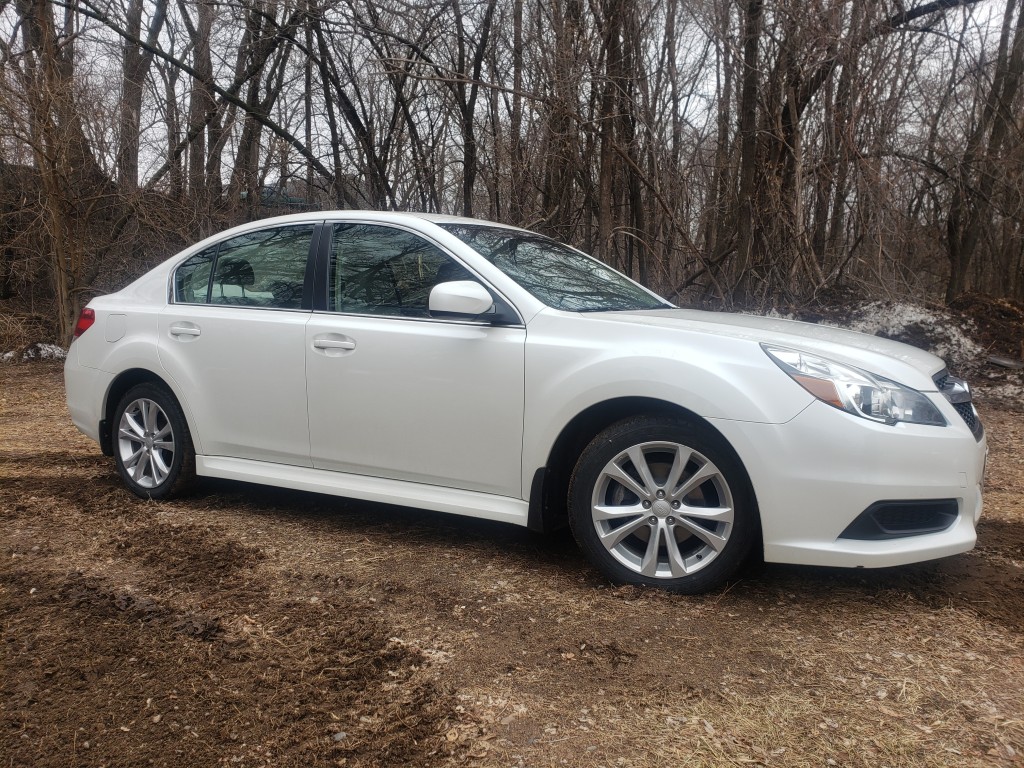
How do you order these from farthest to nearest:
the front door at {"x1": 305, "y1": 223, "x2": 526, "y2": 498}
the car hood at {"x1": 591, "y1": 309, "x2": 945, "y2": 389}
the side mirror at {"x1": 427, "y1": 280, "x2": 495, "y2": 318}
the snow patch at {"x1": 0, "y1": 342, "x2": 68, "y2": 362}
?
the snow patch at {"x1": 0, "y1": 342, "x2": 68, "y2": 362}
the front door at {"x1": 305, "y1": 223, "x2": 526, "y2": 498}
the side mirror at {"x1": 427, "y1": 280, "x2": 495, "y2": 318}
the car hood at {"x1": 591, "y1": 309, "x2": 945, "y2": 389}

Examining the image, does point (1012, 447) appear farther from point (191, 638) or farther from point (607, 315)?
point (191, 638)

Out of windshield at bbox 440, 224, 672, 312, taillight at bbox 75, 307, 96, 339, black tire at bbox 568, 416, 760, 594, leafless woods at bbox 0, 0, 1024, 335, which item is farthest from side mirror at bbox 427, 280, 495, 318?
leafless woods at bbox 0, 0, 1024, 335

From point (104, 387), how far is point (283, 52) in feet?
28.5

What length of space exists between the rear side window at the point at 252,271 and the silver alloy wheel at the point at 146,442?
26.8 inches

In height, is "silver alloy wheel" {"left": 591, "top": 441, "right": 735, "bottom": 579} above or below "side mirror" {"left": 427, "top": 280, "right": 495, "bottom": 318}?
below

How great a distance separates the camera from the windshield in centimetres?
407

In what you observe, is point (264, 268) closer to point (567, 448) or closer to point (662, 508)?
point (567, 448)

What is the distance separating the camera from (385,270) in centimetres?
432

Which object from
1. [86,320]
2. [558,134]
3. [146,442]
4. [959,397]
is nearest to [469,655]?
[959,397]

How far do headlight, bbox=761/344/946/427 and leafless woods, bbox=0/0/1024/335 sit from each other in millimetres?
5249

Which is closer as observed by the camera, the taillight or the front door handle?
the front door handle

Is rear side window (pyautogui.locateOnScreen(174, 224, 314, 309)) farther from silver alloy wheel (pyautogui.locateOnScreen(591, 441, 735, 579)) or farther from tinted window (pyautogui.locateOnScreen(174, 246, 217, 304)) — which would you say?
silver alloy wheel (pyautogui.locateOnScreen(591, 441, 735, 579))

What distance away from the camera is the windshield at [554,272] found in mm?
4074

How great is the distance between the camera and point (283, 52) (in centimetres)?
1232
